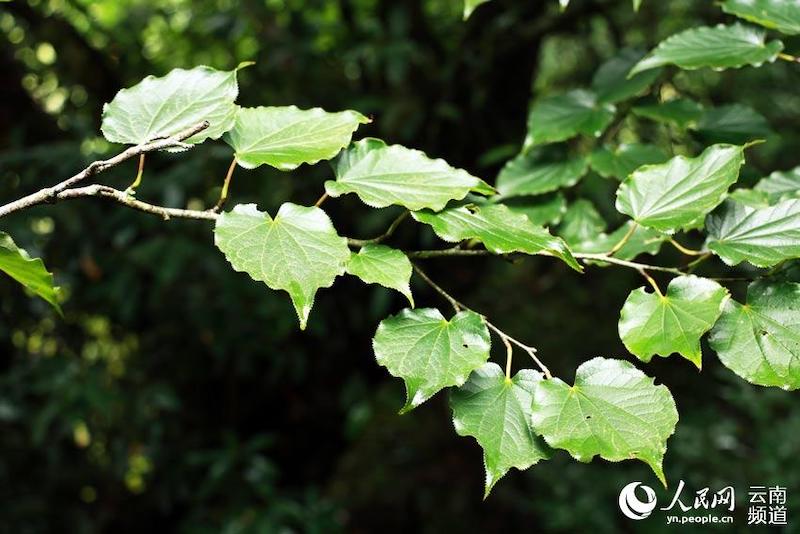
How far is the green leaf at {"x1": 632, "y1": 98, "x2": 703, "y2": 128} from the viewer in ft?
3.29

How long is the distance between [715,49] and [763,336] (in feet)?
1.38

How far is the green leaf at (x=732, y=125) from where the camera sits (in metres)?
1.06

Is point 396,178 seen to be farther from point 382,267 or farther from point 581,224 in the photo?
point 581,224

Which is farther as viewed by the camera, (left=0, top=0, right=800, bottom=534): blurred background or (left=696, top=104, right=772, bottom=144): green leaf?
(left=0, top=0, right=800, bottom=534): blurred background

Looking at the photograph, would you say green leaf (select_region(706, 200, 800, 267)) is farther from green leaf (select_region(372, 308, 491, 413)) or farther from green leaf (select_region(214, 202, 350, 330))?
green leaf (select_region(214, 202, 350, 330))

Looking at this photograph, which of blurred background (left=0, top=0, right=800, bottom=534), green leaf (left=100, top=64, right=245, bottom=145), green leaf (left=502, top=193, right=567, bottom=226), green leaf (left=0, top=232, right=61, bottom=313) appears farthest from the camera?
blurred background (left=0, top=0, right=800, bottom=534)

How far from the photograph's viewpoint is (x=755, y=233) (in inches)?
30.3

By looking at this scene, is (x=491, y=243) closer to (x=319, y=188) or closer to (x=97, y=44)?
(x=319, y=188)

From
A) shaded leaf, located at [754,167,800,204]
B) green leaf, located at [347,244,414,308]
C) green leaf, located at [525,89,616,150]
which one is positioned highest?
green leaf, located at [347,244,414,308]

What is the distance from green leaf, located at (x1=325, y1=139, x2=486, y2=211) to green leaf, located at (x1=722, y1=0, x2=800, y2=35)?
429mm

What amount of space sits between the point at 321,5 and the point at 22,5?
0.77 m

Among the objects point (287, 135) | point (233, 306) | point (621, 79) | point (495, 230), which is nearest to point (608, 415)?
point (495, 230)

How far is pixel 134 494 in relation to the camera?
2.20 metres

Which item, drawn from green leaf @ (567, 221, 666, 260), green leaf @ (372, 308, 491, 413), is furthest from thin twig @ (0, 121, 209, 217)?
green leaf @ (567, 221, 666, 260)
